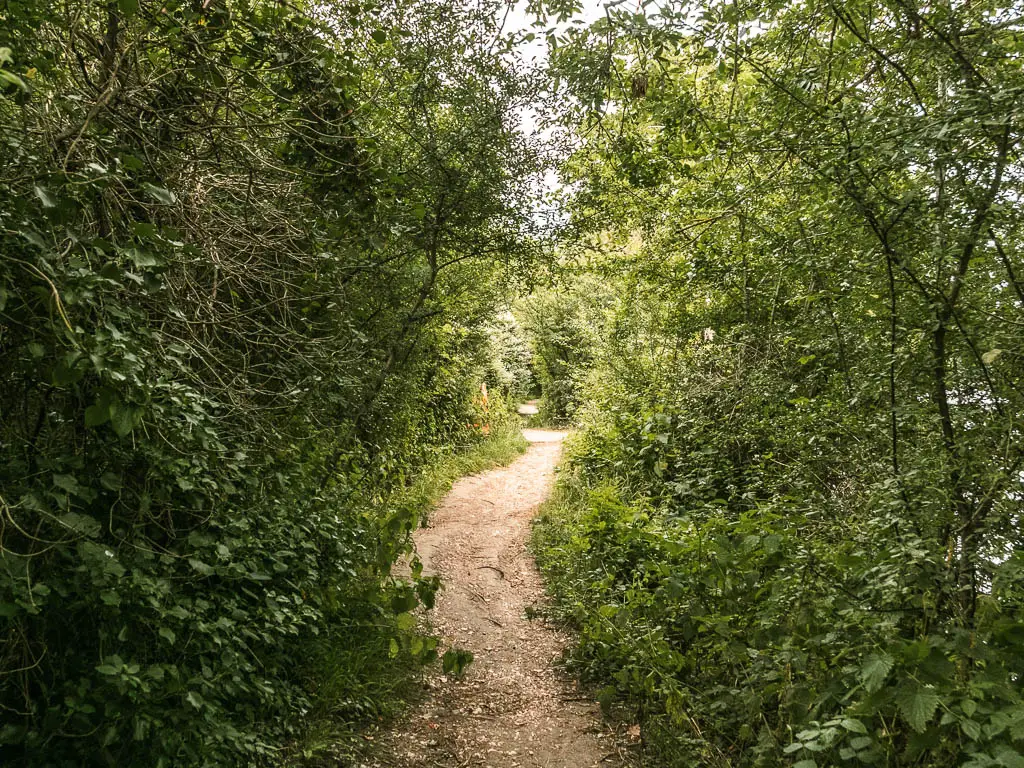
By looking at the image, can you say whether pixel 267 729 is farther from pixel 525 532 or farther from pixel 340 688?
pixel 525 532

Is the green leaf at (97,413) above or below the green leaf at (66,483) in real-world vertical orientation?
above

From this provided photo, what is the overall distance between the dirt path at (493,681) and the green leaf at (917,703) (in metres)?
2.13

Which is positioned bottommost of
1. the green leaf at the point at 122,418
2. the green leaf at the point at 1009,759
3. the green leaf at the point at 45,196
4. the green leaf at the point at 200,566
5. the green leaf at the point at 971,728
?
the green leaf at the point at 1009,759

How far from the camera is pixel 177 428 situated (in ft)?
9.71

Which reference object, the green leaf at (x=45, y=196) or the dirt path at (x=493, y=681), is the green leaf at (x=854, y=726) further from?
the green leaf at (x=45, y=196)

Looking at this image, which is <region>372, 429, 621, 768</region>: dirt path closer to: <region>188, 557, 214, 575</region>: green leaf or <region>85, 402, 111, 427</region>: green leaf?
<region>188, 557, 214, 575</region>: green leaf

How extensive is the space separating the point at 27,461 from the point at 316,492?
6.64ft

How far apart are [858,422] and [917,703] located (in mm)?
1799

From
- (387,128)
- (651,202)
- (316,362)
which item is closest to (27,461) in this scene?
(316,362)

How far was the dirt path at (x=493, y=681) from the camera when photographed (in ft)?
13.8

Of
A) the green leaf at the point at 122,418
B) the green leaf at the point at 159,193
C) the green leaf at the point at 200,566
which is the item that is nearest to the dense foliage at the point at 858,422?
the green leaf at the point at 159,193

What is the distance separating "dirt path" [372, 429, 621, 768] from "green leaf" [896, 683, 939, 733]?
213 cm

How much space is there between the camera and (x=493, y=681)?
5184 millimetres

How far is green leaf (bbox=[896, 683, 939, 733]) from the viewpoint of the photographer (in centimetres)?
238
